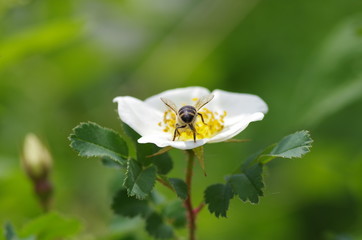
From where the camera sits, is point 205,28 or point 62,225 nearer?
point 62,225

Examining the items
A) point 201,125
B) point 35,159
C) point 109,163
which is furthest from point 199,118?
point 35,159

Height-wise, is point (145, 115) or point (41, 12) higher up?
point (41, 12)

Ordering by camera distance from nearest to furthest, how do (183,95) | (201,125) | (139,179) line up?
(139,179)
(201,125)
(183,95)

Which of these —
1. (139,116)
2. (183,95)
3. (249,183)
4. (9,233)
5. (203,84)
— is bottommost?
(249,183)

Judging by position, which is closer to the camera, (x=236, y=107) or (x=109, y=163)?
(x=109, y=163)

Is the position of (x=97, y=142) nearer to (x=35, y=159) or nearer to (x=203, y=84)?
(x=35, y=159)

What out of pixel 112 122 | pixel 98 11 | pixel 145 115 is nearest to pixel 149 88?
pixel 112 122

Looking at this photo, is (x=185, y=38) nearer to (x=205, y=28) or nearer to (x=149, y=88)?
(x=205, y=28)
